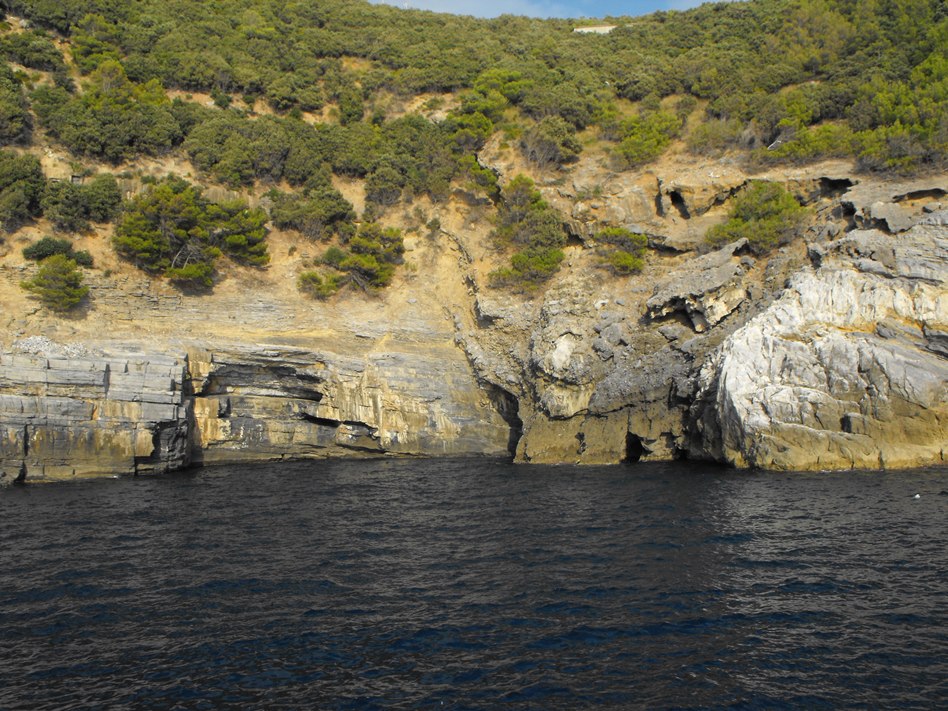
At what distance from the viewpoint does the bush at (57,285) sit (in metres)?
34.0

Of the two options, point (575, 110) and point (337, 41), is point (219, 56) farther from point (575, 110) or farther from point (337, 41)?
point (575, 110)

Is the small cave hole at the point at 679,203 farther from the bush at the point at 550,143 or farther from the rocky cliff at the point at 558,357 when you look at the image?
the bush at the point at 550,143

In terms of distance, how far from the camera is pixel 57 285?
34.1 m

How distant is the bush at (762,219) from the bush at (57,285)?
33.0 meters

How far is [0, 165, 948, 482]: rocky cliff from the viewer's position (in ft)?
88.6

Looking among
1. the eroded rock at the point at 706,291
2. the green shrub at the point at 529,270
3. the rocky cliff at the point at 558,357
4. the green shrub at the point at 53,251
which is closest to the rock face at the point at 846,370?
the rocky cliff at the point at 558,357

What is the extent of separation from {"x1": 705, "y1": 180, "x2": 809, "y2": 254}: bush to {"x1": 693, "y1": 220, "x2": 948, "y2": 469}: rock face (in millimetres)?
5893

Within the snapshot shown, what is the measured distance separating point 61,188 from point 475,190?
979 inches

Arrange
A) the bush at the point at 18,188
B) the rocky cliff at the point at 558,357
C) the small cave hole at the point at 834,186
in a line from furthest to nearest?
the small cave hole at the point at 834,186, the bush at the point at 18,188, the rocky cliff at the point at 558,357

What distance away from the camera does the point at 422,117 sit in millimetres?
55688

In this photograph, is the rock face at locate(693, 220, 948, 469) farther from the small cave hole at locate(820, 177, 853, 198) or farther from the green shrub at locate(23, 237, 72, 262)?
the green shrub at locate(23, 237, 72, 262)

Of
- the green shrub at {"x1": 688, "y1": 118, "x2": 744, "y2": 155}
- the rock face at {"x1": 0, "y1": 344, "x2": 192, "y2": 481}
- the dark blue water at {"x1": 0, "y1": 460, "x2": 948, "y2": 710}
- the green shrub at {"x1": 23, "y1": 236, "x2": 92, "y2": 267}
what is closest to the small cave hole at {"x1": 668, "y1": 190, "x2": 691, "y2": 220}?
the green shrub at {"x1": 688, "y1": 118, "x2": 744, "y2": 155}

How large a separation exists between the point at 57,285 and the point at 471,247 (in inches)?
912

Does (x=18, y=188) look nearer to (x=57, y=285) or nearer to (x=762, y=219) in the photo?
(x=57, y=285)
